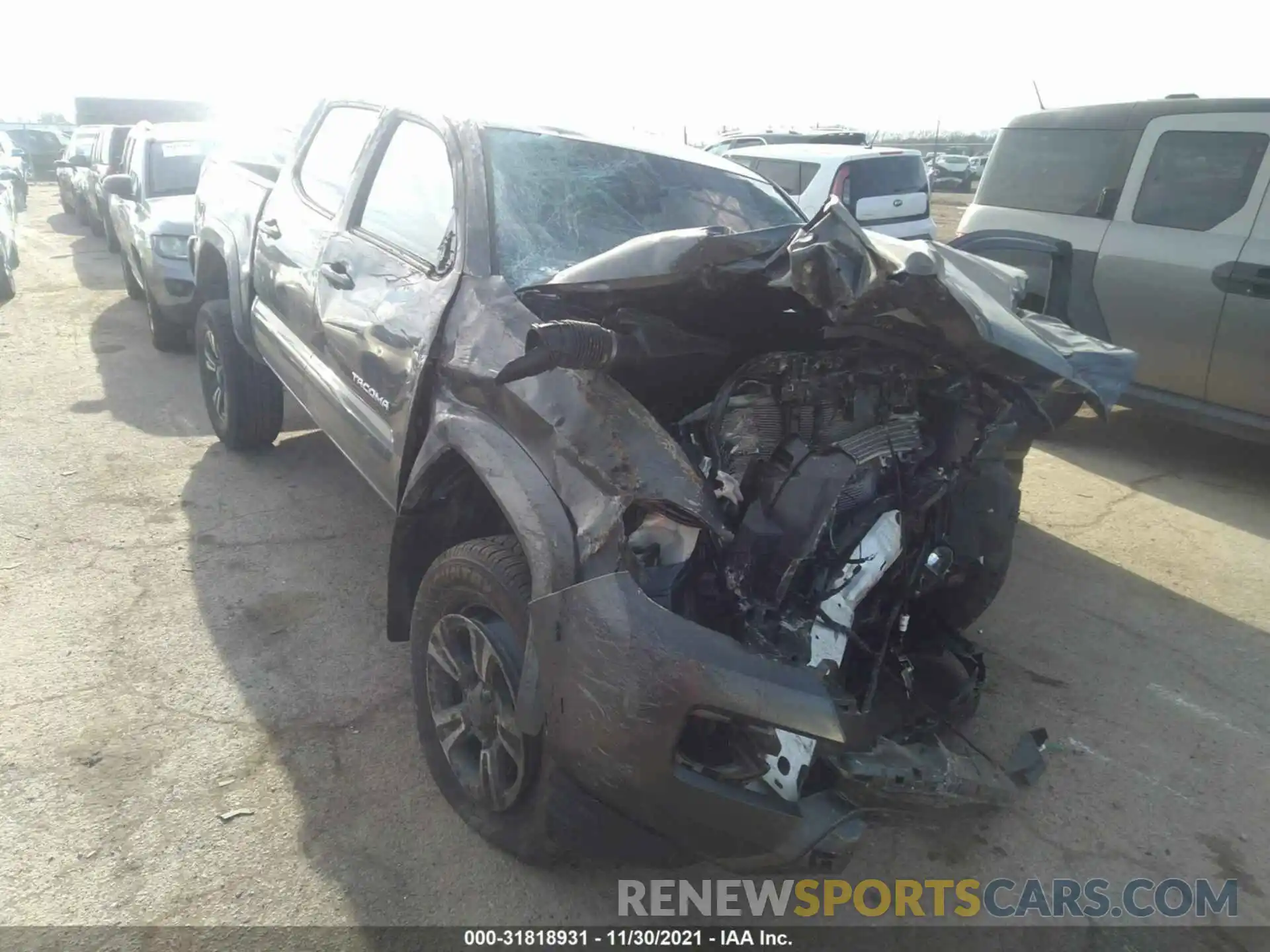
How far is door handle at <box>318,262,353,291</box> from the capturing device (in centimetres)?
344

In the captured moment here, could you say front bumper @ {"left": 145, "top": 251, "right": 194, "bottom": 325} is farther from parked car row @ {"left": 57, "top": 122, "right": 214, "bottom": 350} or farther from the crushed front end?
the crushed front end

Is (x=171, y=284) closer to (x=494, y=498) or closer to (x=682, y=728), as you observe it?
(x=494, y=498)

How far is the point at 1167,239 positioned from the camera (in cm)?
548

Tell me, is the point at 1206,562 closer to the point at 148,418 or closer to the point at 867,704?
the point at 867,704

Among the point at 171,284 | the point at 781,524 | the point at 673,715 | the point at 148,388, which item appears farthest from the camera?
the point at 171,284

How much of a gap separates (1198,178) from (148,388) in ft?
22.7

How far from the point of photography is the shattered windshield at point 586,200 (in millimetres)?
2977

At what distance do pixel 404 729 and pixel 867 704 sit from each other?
157cm

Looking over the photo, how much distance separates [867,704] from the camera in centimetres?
237

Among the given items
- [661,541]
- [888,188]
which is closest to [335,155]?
[661,541]

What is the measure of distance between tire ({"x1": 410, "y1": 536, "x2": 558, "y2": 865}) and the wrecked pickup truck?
0.01 metres

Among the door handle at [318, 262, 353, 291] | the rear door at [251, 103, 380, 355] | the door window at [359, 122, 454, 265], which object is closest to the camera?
the door window at [359, 122, 454, 265]

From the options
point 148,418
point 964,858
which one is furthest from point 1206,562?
Answer: point 148,418

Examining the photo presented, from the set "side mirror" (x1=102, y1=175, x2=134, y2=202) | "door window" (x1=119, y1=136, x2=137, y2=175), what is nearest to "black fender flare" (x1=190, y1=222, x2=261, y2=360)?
"side mirror" (x1=102, y1=175, x2=134, y2=202)
